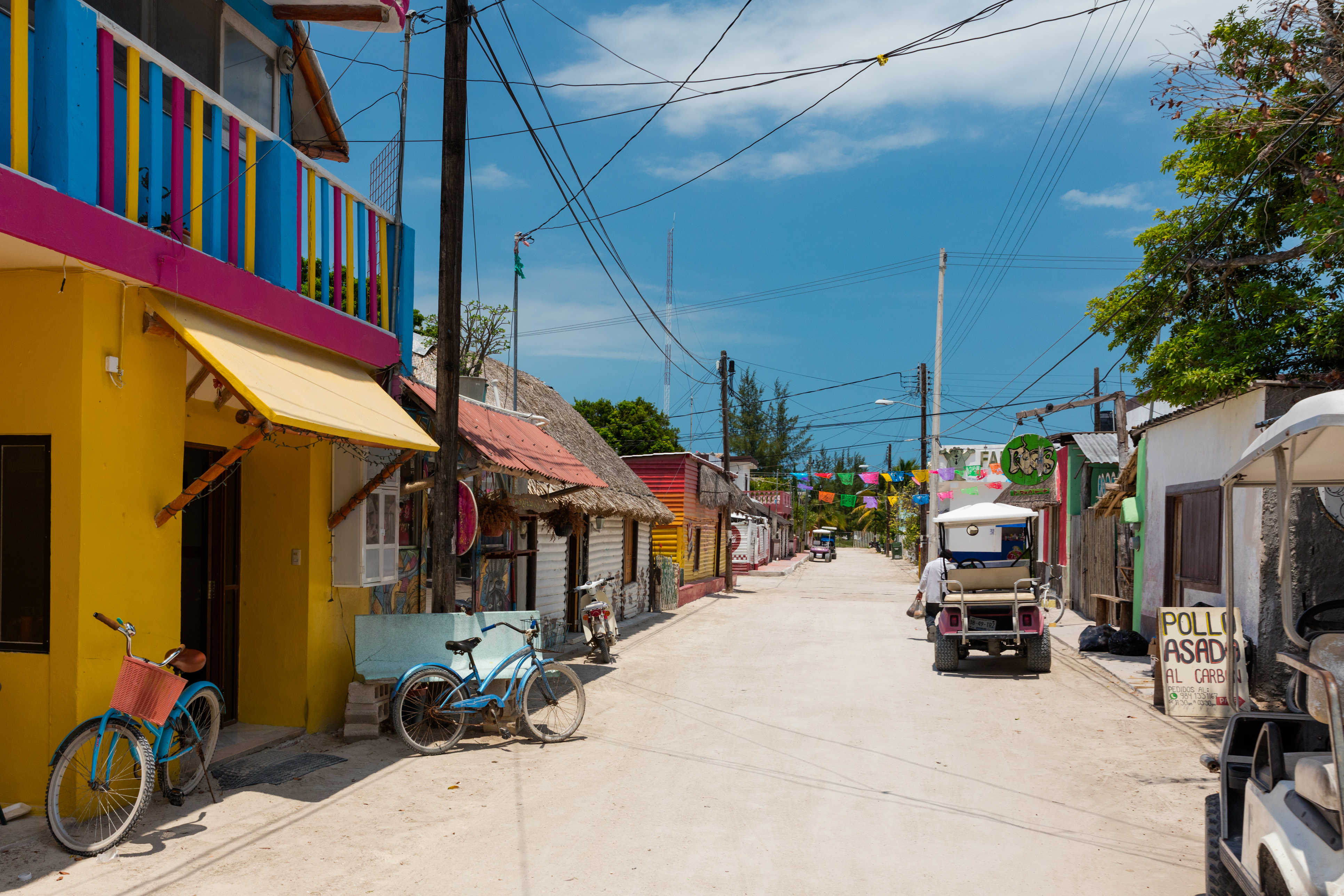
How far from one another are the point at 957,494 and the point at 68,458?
38.5m

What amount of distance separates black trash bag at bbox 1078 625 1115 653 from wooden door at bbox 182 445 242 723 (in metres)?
12.5

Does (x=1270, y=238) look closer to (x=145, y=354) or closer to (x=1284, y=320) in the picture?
(x=1284, y=320)

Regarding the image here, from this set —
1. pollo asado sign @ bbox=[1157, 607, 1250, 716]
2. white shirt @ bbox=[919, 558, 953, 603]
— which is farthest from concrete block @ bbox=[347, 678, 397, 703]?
white shirt @ bbox=[919, 558, 953, 603]

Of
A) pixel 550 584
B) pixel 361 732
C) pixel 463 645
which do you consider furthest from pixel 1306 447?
pixel 550 584

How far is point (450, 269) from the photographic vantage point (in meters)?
9.27

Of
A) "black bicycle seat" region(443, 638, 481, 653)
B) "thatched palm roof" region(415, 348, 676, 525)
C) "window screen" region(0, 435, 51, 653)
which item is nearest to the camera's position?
"window screen" region(0, 435, 51, 653)

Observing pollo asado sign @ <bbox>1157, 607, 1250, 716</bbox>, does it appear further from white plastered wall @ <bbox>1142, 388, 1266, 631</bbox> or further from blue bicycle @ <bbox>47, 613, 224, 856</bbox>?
blue bicycle @ <bbox>47, 613, 224, 856</bbox>

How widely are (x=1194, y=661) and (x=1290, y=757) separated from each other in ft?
19.9

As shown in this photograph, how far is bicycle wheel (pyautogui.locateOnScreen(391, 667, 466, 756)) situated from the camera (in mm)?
7891

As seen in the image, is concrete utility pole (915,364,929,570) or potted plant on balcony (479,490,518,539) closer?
potted plant on balcony (479,490,518,539)

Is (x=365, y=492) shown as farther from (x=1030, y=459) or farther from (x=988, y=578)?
(x=1030, y=459)

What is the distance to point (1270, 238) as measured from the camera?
11.5 meters

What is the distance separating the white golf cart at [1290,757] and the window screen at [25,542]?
6.53 meters

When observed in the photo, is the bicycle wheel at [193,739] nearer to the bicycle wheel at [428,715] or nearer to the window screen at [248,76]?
the bicycle wheel at [428,715]
